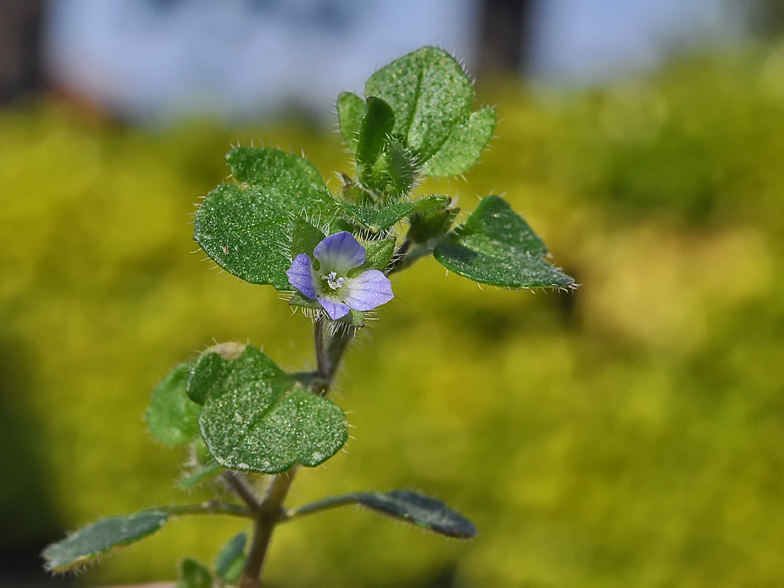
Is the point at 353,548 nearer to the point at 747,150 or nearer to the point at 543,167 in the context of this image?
the point at 543,167

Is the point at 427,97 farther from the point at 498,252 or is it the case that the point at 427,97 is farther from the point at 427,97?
the point at 498,252

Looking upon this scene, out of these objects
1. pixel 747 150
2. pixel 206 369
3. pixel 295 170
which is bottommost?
pixel 206 369

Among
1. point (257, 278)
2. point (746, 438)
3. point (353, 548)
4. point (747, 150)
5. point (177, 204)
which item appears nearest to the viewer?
point (257, 278)

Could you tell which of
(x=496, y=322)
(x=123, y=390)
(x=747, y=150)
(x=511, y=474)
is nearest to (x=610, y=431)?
(x=511, y=474)

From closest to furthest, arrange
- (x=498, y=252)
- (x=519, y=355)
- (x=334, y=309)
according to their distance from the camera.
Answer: (x=334, y=309), (x=498, y=252), (x=519, y=355)

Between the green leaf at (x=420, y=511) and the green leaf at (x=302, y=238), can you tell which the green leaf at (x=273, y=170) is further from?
the green leaf at (x=420, y=511)

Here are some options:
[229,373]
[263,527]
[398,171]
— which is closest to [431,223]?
[398,171]
